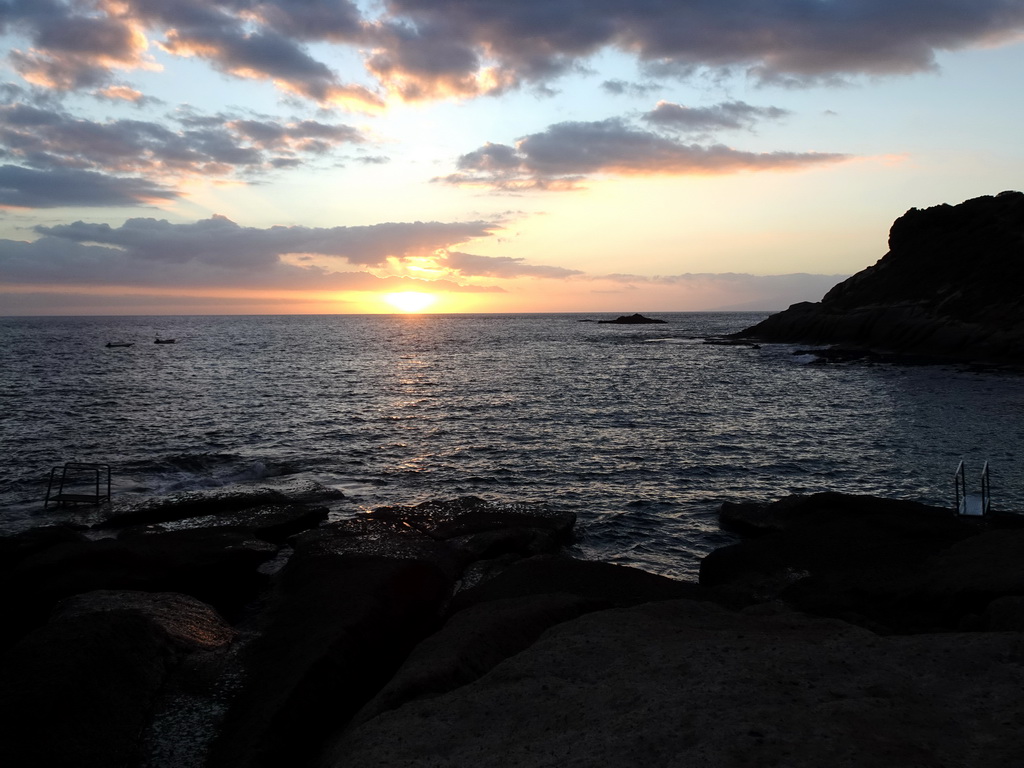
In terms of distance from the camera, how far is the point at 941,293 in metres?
84.2

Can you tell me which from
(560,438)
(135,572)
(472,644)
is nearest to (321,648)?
(472,644)

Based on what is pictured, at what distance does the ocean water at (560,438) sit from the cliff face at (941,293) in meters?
14.5

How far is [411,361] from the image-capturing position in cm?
9194

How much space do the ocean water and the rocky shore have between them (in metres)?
5.22

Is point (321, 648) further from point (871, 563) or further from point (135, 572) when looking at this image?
point (871, 563)

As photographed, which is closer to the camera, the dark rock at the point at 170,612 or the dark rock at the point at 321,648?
the dark rock at the point at 321,648

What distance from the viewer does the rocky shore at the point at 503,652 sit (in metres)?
6.91

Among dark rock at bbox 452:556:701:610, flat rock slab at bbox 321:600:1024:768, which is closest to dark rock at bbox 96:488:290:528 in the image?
dark rock at bbox 452:556:701:610

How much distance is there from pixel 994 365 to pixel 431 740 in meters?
72.1

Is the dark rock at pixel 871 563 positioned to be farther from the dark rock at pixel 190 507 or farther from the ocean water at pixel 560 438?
the dark rock at pixel 190 507

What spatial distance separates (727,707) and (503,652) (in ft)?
13.2

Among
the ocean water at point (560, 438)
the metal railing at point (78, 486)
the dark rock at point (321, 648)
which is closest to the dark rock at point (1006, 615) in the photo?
the ocean water at point (560, 438)

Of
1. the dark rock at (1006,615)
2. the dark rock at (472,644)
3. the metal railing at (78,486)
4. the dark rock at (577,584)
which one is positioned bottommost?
the metal railing at (78,486)

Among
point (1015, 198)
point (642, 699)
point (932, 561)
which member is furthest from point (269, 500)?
point (1015, 198)
